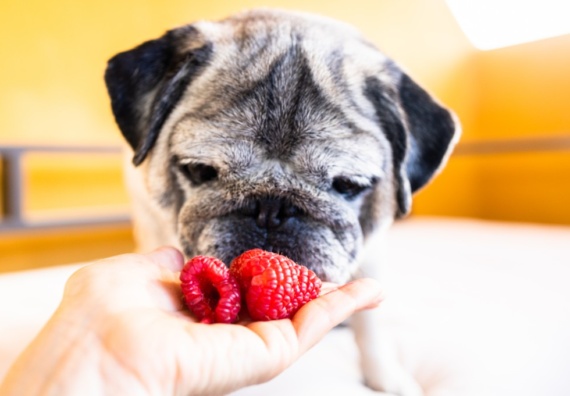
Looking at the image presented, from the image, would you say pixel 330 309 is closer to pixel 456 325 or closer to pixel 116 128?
pixel 456 325

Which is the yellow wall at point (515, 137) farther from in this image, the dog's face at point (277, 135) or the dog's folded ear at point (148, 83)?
the dog's folded ear at point (148, 83)

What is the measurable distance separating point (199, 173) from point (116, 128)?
48.9 inches

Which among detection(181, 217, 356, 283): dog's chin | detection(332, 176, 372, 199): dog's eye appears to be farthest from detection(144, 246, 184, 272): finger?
detection(332, 176, 372, 199): dog's eye

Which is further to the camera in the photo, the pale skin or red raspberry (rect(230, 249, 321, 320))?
red raspberry (rect(230, 249, 321, 320))

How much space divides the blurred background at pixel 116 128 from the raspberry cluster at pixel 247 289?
1659 mm

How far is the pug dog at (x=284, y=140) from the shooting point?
1.01 m

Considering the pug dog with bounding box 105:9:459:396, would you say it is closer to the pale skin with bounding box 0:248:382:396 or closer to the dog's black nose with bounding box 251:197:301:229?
the dog's black nose with bounding box 251:197:301:229

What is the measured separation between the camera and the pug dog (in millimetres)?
1011

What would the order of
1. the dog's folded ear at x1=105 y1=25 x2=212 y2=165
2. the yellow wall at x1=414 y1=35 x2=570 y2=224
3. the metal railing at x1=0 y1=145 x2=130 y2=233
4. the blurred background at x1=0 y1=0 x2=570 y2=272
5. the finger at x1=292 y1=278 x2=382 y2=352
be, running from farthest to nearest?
the yellow wall at x1=414 y1=35 x2=570 y2=224 < the blurred background at x1=0 y1=0 x2=570 y2=272 < the metal railing at x1=0 y1=145 x2=130 y2=233 < the dog's folded ear at x1=105 y1=25 x2=212 y2=165 < the finger at x1=292 y1=278 x2=382 y2=352

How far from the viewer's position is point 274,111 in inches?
40.4

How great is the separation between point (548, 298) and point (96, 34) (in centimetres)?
207

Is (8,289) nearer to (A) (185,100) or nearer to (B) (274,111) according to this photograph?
(A) (185,100)

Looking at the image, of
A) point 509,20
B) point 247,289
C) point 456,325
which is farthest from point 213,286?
point 509,20

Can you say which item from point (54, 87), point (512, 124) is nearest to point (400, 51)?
point (512, 124)
